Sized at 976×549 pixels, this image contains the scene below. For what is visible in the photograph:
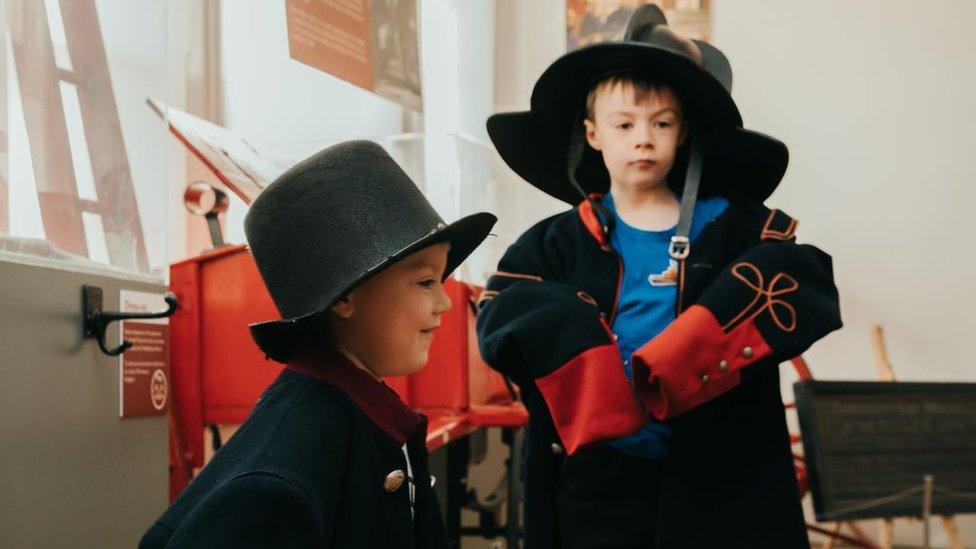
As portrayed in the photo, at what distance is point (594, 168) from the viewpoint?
2043 mm

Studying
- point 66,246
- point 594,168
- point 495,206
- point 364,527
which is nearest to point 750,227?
point 594,168

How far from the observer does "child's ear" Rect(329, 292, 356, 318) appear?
1.21 m

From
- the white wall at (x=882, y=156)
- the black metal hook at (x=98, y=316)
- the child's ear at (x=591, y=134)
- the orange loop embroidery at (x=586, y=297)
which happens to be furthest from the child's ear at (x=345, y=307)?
the white wall at (x=882, y=156)

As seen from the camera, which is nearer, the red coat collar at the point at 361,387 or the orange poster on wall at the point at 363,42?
the red coat collar at the point at 361,387

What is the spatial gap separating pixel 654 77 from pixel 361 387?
0.88m

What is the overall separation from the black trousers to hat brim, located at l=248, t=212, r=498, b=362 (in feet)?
1.73

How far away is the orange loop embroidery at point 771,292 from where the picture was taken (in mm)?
1667

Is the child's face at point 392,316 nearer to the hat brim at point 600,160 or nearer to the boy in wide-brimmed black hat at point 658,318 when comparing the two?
the boy in wide-brimmed black hat at point 658,318

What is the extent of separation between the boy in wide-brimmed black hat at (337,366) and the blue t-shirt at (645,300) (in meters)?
0.52

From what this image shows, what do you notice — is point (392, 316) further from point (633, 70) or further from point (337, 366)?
point (633, 70)

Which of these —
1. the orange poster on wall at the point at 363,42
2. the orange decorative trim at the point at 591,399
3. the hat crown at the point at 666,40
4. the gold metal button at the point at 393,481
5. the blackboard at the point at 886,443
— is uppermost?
the orange poster on wall at the point at 363,42

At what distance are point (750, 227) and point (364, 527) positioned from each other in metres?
0.94

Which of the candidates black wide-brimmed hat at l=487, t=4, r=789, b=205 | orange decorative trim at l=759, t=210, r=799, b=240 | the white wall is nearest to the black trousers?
orange decorative trim at l=759, t=210, r=799, b=240

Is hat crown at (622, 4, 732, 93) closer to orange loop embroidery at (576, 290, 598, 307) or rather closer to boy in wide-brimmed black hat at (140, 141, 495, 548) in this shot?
orange loop embroidery at (576, 290, 598, 307)
